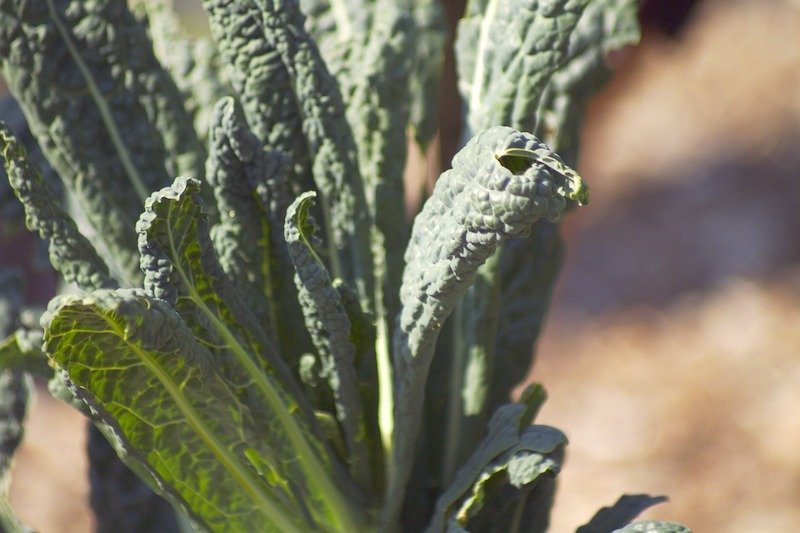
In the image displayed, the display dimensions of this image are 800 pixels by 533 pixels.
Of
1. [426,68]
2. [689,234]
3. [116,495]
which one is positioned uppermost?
[689,234]

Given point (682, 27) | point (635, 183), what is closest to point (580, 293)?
point (635, 183)

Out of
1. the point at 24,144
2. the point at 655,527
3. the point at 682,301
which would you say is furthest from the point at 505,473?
the point at 682,301

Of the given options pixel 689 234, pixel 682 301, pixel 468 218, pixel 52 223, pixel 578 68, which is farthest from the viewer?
pixel 689 234

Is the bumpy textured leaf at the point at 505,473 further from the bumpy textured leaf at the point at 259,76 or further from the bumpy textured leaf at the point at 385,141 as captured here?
the bumpy textured leaf at the point at 259,76

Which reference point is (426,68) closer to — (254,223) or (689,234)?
(254,223)

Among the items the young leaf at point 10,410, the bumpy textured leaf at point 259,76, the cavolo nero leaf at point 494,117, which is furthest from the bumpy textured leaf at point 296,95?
the young leaf at point 10,410

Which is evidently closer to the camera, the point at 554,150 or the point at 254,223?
the point at 254,223

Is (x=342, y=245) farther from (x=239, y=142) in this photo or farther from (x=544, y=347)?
(x=544, y=347)
